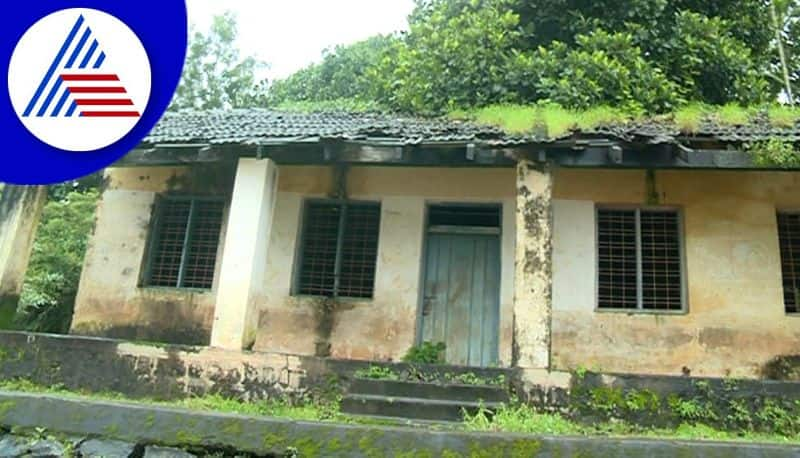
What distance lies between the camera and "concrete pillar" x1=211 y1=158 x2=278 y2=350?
773 cm

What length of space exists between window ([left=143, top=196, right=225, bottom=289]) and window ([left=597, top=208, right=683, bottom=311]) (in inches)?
226

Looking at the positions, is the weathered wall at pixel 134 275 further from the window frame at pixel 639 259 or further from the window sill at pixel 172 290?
the window frame at pixel 639 259

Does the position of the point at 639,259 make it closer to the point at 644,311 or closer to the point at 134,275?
the point at 644,311

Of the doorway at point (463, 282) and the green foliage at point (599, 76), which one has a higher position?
the green foliage at point (599, 76)

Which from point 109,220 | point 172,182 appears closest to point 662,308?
point 172,182

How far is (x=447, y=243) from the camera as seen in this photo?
9.27 meters

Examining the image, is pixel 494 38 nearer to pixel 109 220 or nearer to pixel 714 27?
pixel 714 27

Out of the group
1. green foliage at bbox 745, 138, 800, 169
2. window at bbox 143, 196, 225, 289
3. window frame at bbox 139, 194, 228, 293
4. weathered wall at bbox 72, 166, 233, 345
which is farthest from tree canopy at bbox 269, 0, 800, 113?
weathered wall at bbox 72, 166, 233, 345

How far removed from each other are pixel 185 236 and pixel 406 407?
209 inches

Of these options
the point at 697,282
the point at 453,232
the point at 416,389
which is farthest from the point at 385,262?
the point at 697,282

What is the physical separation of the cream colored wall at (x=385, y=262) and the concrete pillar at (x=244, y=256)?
1062 millimetres

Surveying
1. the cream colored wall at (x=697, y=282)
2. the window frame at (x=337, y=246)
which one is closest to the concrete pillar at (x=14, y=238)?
the window frame at (x=337, y=246)

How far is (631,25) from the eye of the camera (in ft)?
39.7

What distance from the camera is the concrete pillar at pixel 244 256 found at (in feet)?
25.3
